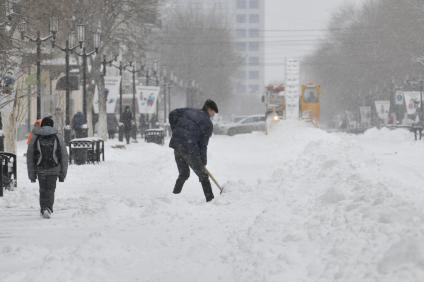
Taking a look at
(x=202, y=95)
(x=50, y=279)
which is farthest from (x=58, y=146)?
(x=202, y=95)

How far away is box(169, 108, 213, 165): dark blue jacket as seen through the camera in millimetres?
13320

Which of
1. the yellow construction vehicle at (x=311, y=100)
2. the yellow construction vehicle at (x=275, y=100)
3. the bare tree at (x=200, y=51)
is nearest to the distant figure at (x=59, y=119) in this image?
the yellow construction vehicle at (x=275, y=100)

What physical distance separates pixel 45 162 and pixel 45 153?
114 mm

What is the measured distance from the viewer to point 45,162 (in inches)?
473

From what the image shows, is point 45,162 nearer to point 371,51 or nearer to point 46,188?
point 46,188

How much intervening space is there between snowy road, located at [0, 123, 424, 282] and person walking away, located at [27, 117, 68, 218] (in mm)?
326

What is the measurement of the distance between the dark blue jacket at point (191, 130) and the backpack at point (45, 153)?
198cm

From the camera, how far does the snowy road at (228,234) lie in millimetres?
6832

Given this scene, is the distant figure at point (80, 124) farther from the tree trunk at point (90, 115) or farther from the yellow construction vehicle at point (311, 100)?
the yellow construction vehicle at point (311, 100)

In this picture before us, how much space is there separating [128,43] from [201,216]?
3083cm

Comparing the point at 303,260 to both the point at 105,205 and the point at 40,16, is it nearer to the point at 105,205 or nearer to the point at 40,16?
the point at 105,205

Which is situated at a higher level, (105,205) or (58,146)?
(58,146)

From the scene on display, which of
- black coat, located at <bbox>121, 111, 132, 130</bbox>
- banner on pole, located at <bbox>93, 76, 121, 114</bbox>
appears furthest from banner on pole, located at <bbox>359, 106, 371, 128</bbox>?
banner on pole, located at <bbox>93, 76, 121, 114</bbox>

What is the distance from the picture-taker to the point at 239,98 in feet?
620
